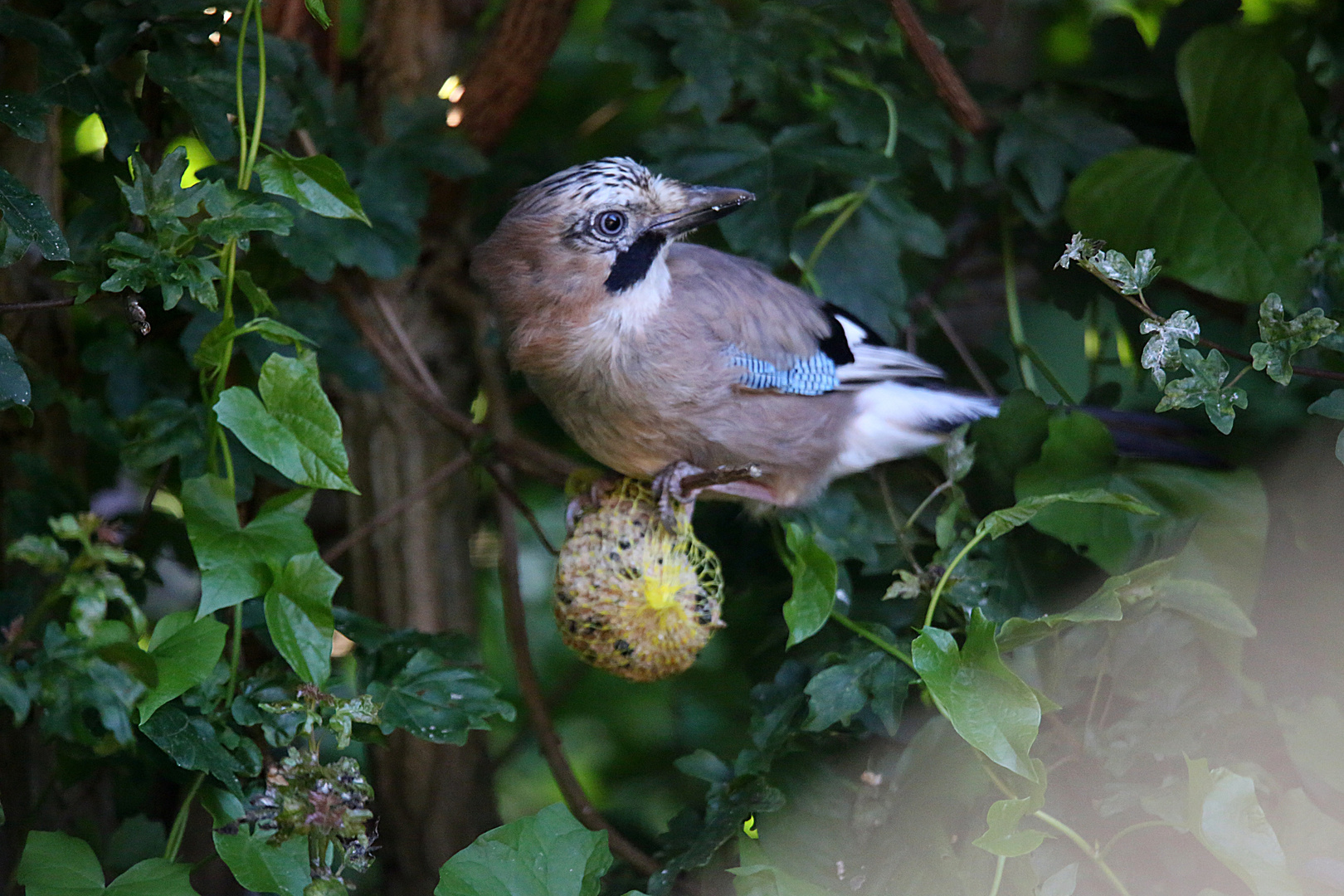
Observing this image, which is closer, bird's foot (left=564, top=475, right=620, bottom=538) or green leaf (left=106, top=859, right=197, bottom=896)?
green leaf (left=106, top=859, right=197, bottom=896)

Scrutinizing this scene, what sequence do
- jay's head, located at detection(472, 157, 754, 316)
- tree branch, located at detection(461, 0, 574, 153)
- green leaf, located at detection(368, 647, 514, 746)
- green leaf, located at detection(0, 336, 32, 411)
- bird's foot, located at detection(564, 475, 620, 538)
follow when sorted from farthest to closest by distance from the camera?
tree branch, located at detection(461, 0, 574, 153), bird's foot, located at detection(564, 475, 620, 538), jay's head, located at detection(472, 157, 754, 316), green leaf, located at detection(368, 647, 514, 746), green leaf, located at detection(0, 336, 32, 411)

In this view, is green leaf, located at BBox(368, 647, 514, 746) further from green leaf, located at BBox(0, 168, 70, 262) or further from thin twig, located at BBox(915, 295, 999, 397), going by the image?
thin twig, located at BBox(915, 295, 999, 397)

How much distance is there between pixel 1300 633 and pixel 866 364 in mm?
1017

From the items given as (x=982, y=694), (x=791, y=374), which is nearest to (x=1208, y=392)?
(x=982, y=694)

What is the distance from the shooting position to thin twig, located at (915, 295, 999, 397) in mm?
2572

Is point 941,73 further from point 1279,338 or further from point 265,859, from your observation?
point 265,859

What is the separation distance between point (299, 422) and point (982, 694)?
3.54 ft

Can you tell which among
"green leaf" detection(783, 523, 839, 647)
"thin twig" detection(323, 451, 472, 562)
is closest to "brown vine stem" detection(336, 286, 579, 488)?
"thin twig" detection(323, 451, 472, 562)

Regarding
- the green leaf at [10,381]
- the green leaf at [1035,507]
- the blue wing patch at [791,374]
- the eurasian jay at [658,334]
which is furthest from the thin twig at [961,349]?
the green leaf at [10,381]

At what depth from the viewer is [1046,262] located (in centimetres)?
258

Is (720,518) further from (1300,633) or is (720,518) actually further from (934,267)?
(1300,633)

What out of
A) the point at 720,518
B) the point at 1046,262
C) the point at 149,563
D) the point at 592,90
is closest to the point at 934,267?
the point at 1046,262

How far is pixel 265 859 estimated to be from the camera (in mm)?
1546

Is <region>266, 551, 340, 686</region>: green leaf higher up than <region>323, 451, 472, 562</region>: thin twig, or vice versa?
<region>266, 551, 340, 686</region>: green leaf
